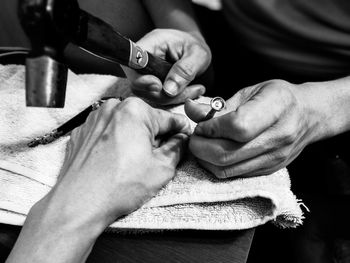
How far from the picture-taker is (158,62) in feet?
2.10

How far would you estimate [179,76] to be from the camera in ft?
2.10

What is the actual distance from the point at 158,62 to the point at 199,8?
0.33 m

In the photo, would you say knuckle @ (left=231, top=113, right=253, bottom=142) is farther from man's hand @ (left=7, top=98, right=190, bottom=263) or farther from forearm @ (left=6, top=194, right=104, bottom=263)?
forearm @ (left=6, top=194, right=104, bottom=263)

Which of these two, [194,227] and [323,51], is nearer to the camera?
[194,227]

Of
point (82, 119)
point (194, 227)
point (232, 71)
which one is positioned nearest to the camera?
point (194, 227)

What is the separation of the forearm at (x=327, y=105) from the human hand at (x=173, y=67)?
0.69ft

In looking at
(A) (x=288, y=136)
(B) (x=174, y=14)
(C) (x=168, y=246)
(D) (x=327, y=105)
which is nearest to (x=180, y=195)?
(C) (x=168, y=246)

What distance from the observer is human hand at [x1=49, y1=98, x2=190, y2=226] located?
1.45 feet

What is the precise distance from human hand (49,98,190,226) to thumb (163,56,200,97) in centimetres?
11

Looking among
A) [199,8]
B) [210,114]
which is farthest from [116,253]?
[199,8]

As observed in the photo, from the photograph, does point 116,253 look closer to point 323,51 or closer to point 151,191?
point 151,191

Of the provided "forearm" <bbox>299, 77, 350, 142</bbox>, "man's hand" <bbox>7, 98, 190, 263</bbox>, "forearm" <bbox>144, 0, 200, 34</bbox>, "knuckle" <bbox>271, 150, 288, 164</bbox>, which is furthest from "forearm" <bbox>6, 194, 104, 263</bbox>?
"forearm" <bbox>144, 0, 200, 34</bbox>

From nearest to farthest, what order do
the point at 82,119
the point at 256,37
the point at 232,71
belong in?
the point at 82,119 → the point at 256,37 → the point at 232,71

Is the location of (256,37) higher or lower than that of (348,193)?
higher
